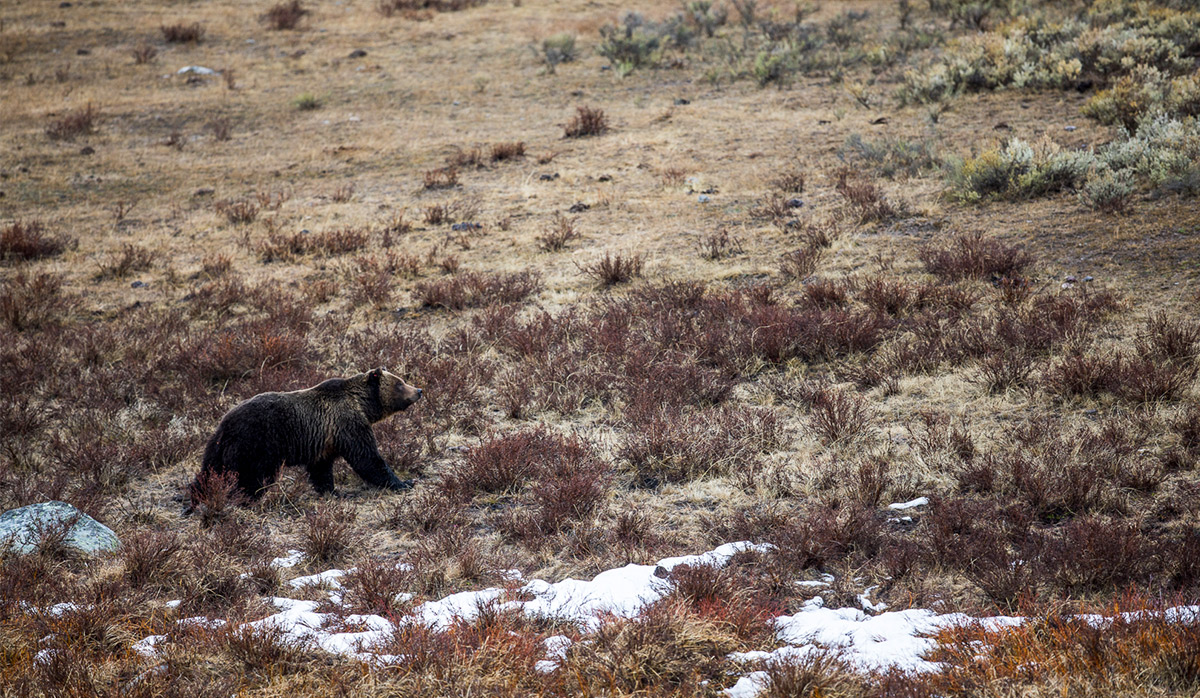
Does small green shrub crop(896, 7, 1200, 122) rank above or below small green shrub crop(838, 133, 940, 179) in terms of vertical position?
above

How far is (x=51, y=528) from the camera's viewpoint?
5.38 m

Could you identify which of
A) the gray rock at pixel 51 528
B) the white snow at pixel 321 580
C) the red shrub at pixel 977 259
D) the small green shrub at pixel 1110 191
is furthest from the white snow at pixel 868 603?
the small green shrub at pixel 1110 191

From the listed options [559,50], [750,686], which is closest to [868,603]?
[750,686]

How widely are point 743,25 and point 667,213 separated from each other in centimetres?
1283

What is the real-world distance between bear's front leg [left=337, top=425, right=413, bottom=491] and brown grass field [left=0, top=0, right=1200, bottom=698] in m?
0.27

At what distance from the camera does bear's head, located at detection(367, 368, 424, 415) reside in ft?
→ 22.0

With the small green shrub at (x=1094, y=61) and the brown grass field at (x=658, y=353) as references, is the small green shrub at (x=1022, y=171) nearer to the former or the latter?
the brown grass field at (x=658, y=353)

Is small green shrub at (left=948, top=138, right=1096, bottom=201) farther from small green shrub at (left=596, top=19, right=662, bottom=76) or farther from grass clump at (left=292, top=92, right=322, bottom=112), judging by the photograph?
grass clump at (left=292, top=92, right=322, bottom=112)

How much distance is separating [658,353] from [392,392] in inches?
106

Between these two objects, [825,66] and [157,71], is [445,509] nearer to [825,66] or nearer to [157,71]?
[825,66]

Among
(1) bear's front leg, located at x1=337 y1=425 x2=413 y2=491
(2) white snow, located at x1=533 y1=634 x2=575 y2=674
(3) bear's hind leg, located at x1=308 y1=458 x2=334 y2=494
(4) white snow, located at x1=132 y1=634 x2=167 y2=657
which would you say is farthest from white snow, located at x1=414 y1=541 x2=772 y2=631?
(3) bear's hind leg, located at x1=308 y1=458 x2=334 y2=494

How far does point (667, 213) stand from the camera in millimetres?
12500

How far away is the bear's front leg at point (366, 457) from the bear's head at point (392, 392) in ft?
1.07

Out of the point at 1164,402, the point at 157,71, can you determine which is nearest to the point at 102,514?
the point at 1164,402
